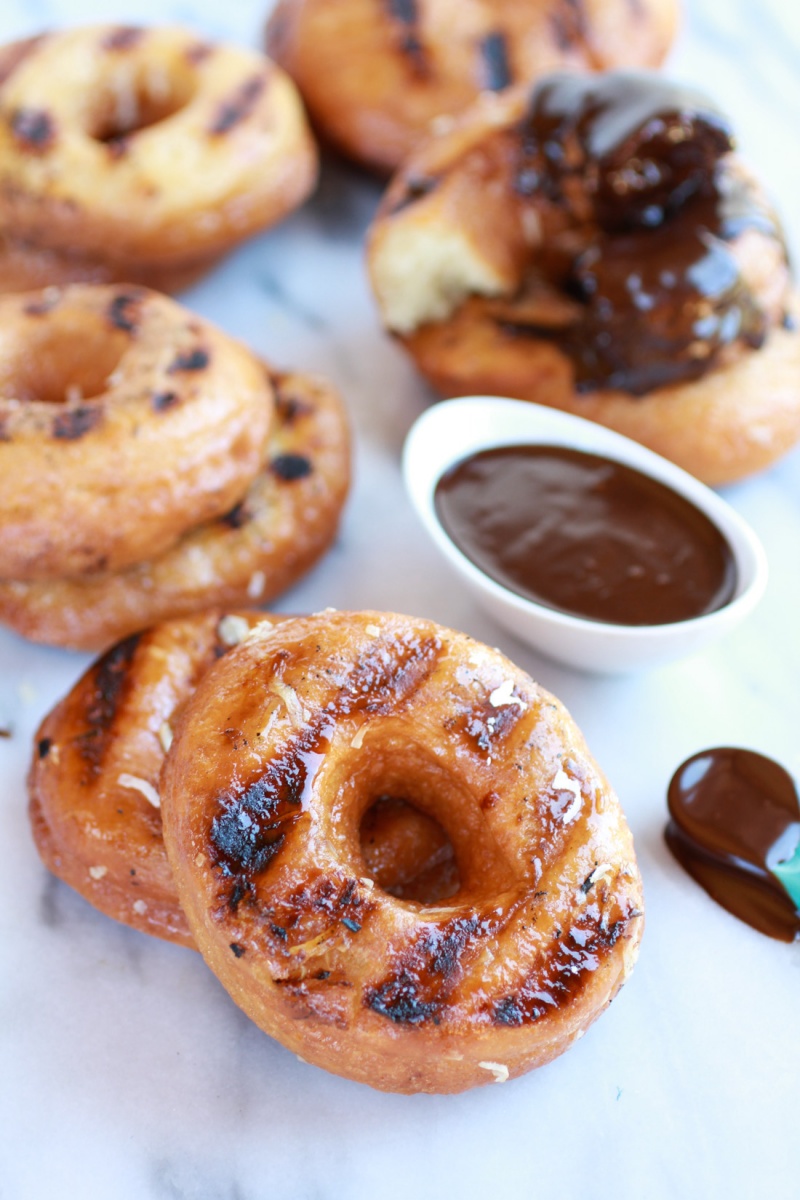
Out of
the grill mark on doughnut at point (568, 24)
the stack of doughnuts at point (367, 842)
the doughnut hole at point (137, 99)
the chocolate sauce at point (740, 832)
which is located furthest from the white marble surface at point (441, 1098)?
the grill mark on doughnut at point (568, 24)

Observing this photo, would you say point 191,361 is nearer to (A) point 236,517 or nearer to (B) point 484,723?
(A) point 236,517

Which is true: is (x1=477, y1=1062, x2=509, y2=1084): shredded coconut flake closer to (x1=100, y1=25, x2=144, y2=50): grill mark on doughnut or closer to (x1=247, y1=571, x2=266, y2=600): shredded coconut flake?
(x1=247, y1=571, x2=266, y2=600): shredded coconut flake

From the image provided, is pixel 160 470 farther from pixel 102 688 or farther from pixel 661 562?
pixel 661 562

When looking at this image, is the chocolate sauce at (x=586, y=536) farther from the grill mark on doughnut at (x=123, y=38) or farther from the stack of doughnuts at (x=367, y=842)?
the grill mark on doughnut at (x=123, y=38)

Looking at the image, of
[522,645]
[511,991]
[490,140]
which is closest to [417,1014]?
[511,991]

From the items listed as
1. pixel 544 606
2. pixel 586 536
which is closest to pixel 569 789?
pixel 544 606
